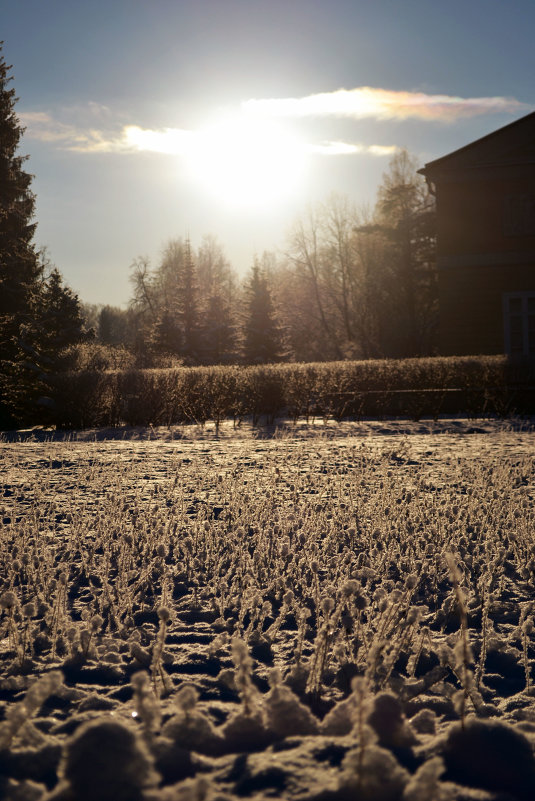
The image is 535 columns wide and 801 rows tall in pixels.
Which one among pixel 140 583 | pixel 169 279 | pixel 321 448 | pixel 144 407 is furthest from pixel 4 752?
pixel 169 279

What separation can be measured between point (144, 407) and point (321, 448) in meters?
6.40

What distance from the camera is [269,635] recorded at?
3141 mm

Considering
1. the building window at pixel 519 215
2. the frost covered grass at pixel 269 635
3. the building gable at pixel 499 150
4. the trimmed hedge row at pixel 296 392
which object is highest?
the building gable at pixel 499 150

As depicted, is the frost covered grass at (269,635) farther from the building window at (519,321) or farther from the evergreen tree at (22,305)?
the building window at (519,321)

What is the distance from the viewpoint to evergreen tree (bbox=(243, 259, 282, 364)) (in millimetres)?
33969

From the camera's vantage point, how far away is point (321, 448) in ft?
33.4

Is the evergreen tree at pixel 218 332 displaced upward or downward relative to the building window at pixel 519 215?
downward

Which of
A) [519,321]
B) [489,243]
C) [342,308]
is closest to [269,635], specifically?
[519,321]

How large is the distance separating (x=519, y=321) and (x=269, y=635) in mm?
20403

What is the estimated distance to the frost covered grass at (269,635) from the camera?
1715 millimetres

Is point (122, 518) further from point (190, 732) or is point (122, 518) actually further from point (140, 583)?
point (190, 732)

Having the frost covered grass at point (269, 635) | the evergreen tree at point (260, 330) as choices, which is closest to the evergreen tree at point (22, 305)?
the evergreen tree at point (260, 330)

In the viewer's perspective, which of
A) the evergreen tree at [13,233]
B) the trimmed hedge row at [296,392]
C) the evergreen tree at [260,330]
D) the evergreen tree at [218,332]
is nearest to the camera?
the trimmed hedge row at [296,392]

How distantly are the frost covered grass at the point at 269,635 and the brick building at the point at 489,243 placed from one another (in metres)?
15.1
